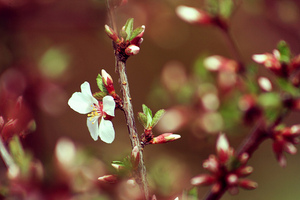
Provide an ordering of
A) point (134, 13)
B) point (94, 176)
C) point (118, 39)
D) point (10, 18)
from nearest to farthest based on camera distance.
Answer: point (118, 39), point (94, 176), point (10, 18), point (134, 13)

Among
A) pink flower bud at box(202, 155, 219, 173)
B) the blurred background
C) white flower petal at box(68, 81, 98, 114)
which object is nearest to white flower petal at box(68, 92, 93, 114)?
white flower petal at box(68, 81, 98, 114)

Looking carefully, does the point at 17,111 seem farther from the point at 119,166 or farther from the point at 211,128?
the point at 211,128

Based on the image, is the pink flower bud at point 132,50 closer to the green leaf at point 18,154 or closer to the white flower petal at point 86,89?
the white flower petal at point 86,89

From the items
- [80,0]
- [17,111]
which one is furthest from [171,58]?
[17,111]

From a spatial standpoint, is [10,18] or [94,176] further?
[10,18]

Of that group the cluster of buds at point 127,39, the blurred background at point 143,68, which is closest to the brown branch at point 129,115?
the cluster of buds at point 127,39

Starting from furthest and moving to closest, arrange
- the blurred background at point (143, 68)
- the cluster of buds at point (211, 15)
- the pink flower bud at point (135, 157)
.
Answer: the blurred background at point (143, 68) → the cluster of buds at point (211, 15) → the pink flower bud at point (135, 157)
